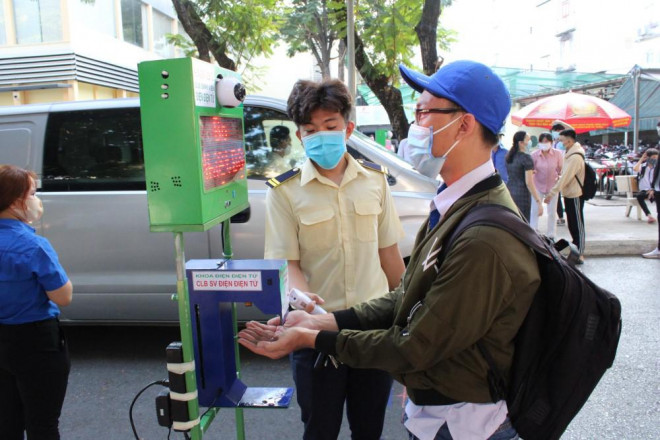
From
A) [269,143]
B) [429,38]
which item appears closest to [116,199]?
[269,143]

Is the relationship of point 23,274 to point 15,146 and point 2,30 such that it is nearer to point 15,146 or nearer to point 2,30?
point 15,146

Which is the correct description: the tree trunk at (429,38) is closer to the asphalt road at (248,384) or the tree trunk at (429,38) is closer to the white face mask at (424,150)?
the asphalt road at (248,384)

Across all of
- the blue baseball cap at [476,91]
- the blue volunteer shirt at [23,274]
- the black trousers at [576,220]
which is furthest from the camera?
the black trousers at [576,220]

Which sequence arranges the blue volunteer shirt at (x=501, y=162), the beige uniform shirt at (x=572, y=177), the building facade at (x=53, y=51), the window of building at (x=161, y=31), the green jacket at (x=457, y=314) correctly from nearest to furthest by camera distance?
the green jacket at (x=457, y=314)
the blue volunteer shirt at (x=501, y=162)
the beige uniform shirt at (x=572, y=177)
the building facade at (x=53, y=51)
the window of building at (x=161, y=31)

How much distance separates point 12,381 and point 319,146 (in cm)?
186

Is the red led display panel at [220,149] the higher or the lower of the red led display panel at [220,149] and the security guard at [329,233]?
the higher

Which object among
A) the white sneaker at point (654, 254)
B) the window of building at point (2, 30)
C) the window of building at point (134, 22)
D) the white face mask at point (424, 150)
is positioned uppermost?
the window of building at point (134, 22)

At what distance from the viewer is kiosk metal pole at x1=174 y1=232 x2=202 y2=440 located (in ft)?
5.58

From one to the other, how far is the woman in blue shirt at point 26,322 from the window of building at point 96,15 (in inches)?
564

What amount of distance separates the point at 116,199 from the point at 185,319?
2.64m

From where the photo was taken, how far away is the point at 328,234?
2205 mm

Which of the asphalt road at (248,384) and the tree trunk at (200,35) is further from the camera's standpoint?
the tree trunk at (200,35)

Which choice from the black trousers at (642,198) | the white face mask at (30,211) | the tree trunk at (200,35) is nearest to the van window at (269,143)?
the white face mask at (30,211)

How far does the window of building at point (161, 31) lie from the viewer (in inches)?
779
